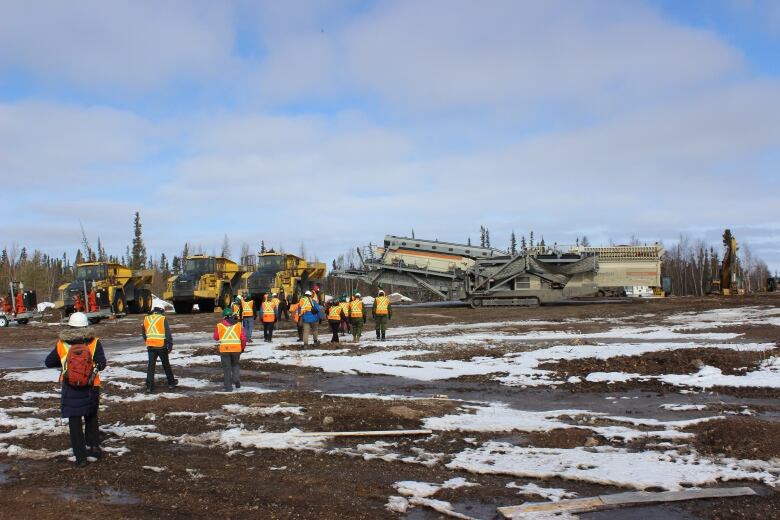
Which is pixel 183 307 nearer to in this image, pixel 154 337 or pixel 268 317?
pixel 268 317

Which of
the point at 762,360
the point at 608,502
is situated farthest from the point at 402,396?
the point at 762,360

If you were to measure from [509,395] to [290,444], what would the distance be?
4.30 m

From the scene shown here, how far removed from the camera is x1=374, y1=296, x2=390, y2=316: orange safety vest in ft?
58.4

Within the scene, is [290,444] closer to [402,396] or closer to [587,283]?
[402,396]

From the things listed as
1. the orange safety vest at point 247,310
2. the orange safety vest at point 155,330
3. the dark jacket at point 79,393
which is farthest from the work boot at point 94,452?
the orange safety vest at point 247,310

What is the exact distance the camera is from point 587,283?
111 ft

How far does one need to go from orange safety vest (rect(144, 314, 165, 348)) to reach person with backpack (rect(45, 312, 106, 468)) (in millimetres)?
3917

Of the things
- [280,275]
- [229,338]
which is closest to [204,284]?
[280,275]

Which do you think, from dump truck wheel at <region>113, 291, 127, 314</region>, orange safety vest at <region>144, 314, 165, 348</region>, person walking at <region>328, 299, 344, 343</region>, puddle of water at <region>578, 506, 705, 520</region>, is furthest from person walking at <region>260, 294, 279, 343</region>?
dump truck wheel at <region>113, 291, 127, 314</region>

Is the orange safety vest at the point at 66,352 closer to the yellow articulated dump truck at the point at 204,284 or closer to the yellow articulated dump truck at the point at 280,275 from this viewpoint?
the yellow articulated dump truck at the point at 280,275

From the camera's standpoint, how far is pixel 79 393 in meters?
6.46

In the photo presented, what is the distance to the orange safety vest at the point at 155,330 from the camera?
10.7 meters

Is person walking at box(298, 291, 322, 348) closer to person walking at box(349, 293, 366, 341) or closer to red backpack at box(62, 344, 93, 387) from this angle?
person walking at box(349, 293, 366, 341)


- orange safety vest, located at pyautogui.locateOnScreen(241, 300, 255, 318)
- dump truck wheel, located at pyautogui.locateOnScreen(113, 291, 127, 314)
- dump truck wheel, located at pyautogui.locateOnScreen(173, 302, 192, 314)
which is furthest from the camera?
dump truck wheel, located at pyautogui.locateOnScreen(173, 302, 192, 314)
